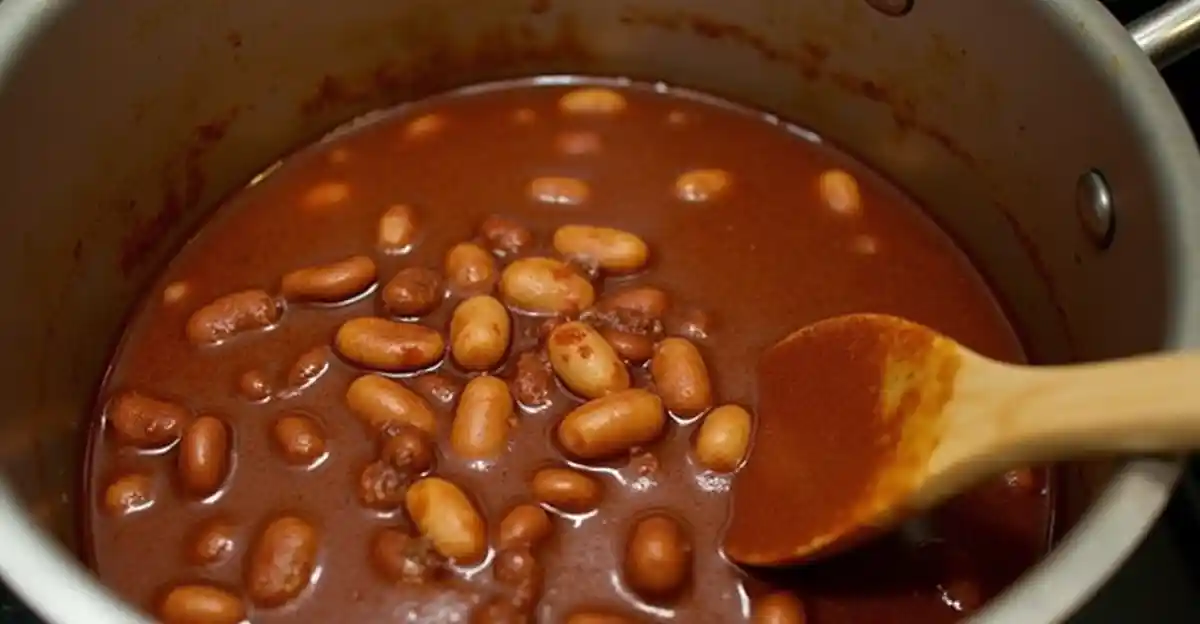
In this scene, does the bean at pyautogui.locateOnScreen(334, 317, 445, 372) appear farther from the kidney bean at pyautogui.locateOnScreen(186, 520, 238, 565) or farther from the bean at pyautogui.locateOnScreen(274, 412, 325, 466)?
the kidney bean at pyautogui.locateOnScreen(186, 520, 238, 565)

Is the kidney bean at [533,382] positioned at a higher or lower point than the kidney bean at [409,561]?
higher

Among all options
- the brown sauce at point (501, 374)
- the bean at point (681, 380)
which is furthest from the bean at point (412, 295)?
the bean at point (681, 380)

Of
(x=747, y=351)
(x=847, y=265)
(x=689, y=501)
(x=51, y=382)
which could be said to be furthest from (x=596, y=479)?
(x=51, y=382)

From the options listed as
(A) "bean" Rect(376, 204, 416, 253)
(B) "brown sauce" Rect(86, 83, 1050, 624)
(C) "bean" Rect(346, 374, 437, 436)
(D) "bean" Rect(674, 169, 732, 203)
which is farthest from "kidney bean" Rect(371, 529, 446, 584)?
(D) "bean" Rect(674, 169, 732, 203)

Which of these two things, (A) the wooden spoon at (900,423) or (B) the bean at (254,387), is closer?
(A) the wooden spoon at (900,423)

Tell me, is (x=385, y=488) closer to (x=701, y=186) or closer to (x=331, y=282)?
(x=331, y=282)

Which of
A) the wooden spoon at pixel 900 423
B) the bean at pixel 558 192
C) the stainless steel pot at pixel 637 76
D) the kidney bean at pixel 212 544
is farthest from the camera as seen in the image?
the bean at pixel 558 192

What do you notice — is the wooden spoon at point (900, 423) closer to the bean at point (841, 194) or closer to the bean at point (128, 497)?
the bean at point (841, 194)
